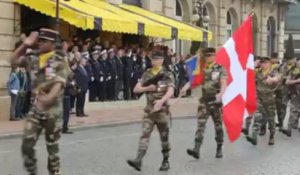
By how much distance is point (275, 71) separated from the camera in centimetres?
1488

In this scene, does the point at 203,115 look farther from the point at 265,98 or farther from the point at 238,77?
the point at 265,98

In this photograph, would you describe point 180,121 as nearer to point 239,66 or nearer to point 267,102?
point 267,102

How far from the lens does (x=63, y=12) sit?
19906 mm

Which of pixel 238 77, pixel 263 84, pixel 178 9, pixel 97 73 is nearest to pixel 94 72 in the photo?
pixel 97 73

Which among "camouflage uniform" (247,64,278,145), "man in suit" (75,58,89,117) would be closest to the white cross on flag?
"camouflage uniform" (247,64,278,145)

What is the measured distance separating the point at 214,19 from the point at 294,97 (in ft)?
62.8

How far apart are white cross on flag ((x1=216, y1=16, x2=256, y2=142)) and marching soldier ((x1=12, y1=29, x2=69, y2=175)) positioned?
428 cm

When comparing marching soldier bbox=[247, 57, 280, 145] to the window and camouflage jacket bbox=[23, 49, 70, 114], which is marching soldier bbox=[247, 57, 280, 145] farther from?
the window

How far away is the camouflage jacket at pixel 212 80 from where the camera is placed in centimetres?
1155

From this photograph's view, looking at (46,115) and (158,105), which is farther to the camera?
(158,105)

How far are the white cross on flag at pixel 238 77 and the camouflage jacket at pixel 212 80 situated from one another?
168mm

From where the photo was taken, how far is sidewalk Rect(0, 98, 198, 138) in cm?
1624

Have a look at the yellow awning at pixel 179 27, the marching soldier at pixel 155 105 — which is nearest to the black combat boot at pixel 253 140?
the marching soldier at pixel 155 105

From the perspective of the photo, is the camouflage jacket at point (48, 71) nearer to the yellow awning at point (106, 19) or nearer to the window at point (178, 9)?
the yellow awning at point (106, 19)
